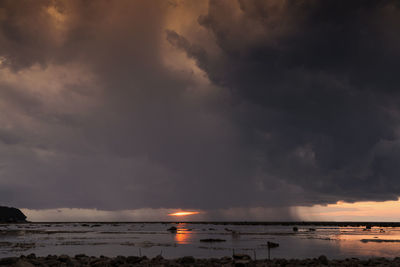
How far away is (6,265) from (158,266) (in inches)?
530

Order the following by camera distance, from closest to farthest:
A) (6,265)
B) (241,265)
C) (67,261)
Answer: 1. (6,265)
2. (241,265)
3. (67,261)

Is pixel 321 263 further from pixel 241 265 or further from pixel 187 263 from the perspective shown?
pixel 187 263

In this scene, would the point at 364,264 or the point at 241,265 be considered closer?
the point at 241,265

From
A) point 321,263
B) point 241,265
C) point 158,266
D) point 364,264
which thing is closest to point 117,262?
point 158,266

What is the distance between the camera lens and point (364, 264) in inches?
1325

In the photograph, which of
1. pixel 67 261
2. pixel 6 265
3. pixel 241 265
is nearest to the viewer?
pixel 6 265

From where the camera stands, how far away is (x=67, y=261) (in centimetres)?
3278

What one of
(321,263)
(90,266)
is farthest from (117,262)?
(321,263)

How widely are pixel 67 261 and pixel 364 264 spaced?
30643mm

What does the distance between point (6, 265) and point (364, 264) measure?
3480 centimetres

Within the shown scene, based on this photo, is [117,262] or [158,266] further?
[117,262]

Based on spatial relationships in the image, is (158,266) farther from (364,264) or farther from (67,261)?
(364,264)

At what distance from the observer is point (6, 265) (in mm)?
28734

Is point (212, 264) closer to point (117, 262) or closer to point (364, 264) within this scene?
point (117, 262)
